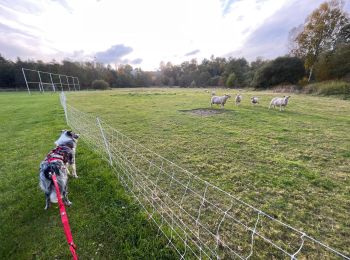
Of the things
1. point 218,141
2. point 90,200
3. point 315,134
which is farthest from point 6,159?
point 315,134

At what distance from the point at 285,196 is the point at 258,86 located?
46.4 m

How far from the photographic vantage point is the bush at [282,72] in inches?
1580

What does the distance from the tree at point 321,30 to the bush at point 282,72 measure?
4084mm

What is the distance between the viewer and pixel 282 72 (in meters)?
41.0

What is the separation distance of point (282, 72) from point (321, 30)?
9736 mm

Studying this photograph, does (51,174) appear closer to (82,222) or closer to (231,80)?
(82,222)

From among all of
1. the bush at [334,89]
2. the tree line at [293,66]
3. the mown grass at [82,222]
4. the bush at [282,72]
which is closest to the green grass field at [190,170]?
the mown grass at [82,222]

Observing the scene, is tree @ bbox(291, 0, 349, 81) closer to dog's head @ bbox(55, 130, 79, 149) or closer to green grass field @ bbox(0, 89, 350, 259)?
green grass field @ bbox(0, 89, 350, 259)

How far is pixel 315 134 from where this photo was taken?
24.7ft

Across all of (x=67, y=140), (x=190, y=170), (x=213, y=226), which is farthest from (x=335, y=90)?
(x=67, y=140)

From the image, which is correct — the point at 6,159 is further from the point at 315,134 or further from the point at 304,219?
the point at 315,134

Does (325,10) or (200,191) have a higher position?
(325,10)

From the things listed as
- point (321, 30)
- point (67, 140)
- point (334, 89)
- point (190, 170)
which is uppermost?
point (321, 30)

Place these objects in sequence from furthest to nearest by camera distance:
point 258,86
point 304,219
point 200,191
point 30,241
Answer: point 258,86
point 200,191
point 304,219
point 30,241
